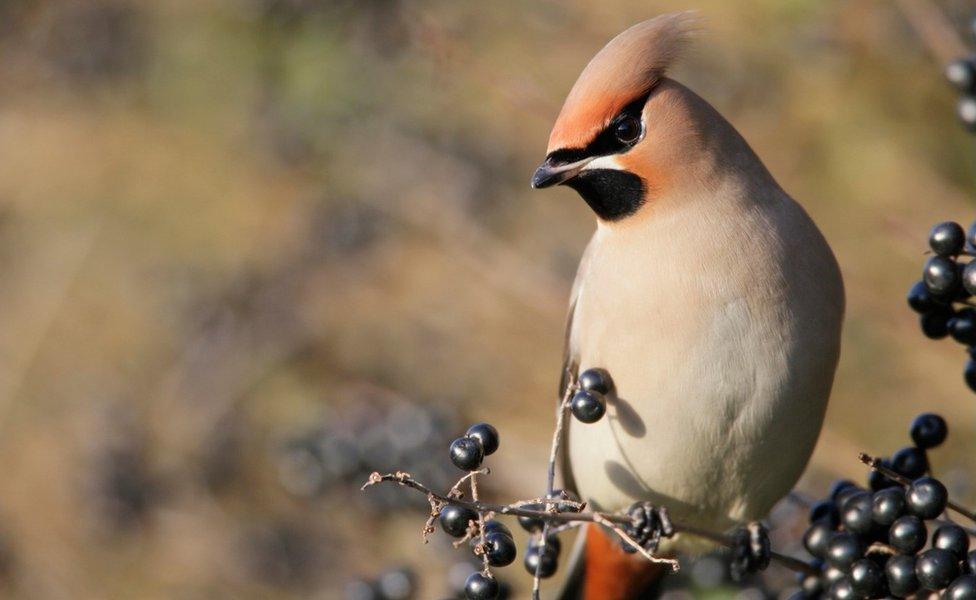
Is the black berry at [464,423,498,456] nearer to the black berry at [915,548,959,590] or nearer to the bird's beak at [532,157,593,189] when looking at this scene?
the bird's beak at [532,157,593,189]

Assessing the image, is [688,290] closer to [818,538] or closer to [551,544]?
[818,538]

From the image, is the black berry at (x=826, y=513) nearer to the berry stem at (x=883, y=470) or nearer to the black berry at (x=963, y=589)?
the berry stem at (x=883, y=470)

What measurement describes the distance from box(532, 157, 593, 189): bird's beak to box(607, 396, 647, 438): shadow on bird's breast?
1.84ft

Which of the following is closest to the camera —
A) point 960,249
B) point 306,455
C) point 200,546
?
point 960,249

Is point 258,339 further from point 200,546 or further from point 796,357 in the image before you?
point 796,357

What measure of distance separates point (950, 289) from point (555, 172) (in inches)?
35.3

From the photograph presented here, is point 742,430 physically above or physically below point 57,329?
above

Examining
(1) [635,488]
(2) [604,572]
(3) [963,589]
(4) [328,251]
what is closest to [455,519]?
(1) [635,488]

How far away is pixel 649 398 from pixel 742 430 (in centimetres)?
23

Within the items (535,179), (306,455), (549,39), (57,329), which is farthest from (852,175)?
(57,329)

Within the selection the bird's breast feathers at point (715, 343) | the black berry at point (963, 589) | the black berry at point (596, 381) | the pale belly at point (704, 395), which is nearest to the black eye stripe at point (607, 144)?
the bird's breast feathers at point (715, 343)

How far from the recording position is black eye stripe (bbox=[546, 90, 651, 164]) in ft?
9.86

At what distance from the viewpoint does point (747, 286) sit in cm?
Answer: 303

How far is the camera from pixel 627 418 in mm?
3188
